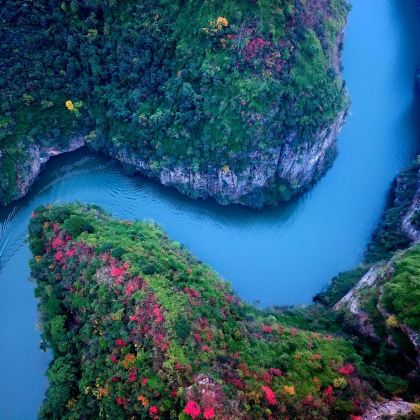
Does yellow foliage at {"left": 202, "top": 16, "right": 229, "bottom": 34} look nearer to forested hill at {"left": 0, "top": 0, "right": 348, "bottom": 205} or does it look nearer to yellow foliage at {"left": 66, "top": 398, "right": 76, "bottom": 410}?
forested hill at {"left": 0, "top": 0, "right": 348, "bottom": 205}

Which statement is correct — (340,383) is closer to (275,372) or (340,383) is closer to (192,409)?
(275,372)

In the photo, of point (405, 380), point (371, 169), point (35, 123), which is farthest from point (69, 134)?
point (405, 380)

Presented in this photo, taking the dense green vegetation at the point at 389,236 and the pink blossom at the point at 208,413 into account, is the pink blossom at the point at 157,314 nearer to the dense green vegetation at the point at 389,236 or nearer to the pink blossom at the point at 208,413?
the pink blossom at the point at 208,413

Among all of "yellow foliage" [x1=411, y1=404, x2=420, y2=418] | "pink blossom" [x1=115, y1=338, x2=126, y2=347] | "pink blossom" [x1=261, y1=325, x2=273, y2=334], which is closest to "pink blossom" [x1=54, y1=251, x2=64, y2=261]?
"pink blossom" [x1=115, y1=338, x2=126, y2=347]

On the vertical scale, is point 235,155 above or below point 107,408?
above

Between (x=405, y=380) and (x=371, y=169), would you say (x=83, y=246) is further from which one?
(x=371, y=169)
